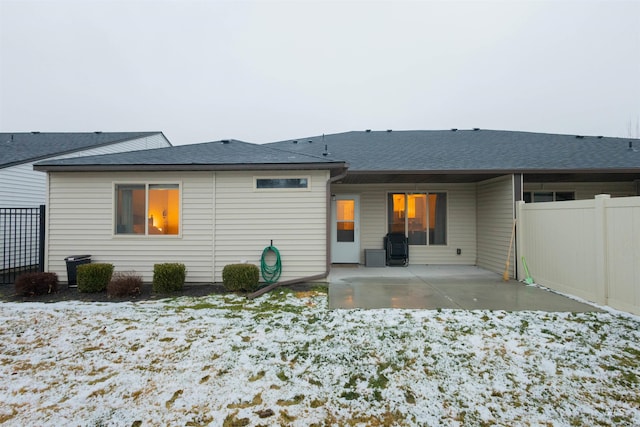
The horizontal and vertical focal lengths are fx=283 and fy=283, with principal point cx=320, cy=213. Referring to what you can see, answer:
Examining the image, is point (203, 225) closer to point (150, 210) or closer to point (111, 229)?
point (150, 210)

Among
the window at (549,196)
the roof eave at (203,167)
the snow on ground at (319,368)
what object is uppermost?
A: the roof eave at (203,167)

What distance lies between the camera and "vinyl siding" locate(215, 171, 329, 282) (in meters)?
Result: 5.76

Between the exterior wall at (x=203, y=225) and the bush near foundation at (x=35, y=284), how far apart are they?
2.33ft

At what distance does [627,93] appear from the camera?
80.9 ft

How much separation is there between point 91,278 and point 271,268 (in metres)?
3.21

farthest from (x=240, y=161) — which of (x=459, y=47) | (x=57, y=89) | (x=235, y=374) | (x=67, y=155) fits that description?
(x=57, y=89)

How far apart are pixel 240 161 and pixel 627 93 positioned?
35.4 meters

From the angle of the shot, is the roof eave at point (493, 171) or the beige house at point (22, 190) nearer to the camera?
the roof eave at point (493, 171)

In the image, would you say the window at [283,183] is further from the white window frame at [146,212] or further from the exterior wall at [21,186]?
the exterior wall at [21,186]

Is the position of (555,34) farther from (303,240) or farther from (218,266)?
(218,266)

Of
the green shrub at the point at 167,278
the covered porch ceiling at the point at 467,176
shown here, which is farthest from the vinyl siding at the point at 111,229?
the covered porch ceiling at the point at 467,176

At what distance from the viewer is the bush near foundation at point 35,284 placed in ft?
16.2

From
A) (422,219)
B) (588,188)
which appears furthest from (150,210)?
(588,188)

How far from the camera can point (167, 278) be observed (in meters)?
5.16
